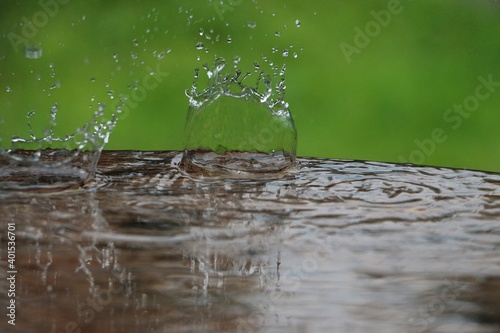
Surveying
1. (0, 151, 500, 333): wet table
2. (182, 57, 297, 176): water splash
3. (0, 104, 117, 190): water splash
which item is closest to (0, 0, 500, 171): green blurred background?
(182, 57, 297, 176): water splash

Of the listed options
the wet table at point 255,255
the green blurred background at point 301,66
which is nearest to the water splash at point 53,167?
the wet table at point 255,255

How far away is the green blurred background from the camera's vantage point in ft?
19.5

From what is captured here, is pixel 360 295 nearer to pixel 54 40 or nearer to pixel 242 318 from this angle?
pixel 242 318

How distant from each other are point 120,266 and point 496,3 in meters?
6.20

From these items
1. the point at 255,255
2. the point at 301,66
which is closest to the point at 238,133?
the point at 255,255

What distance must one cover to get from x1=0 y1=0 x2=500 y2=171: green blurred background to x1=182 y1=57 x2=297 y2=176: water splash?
3298 millimetres

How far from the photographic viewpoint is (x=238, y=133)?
91.8 inches

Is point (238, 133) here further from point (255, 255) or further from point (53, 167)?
point (255, 255)

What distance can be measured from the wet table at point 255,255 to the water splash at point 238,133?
0.21 m

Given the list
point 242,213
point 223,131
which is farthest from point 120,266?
point 223,131

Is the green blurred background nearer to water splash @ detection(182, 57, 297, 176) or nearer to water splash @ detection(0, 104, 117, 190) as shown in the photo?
water splash @ detection(182, 57, 297, 176)

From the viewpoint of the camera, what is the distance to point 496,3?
6.93 meters

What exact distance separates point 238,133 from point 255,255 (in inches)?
40.3

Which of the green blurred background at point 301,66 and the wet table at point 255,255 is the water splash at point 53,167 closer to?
the wet table at point 255,255
